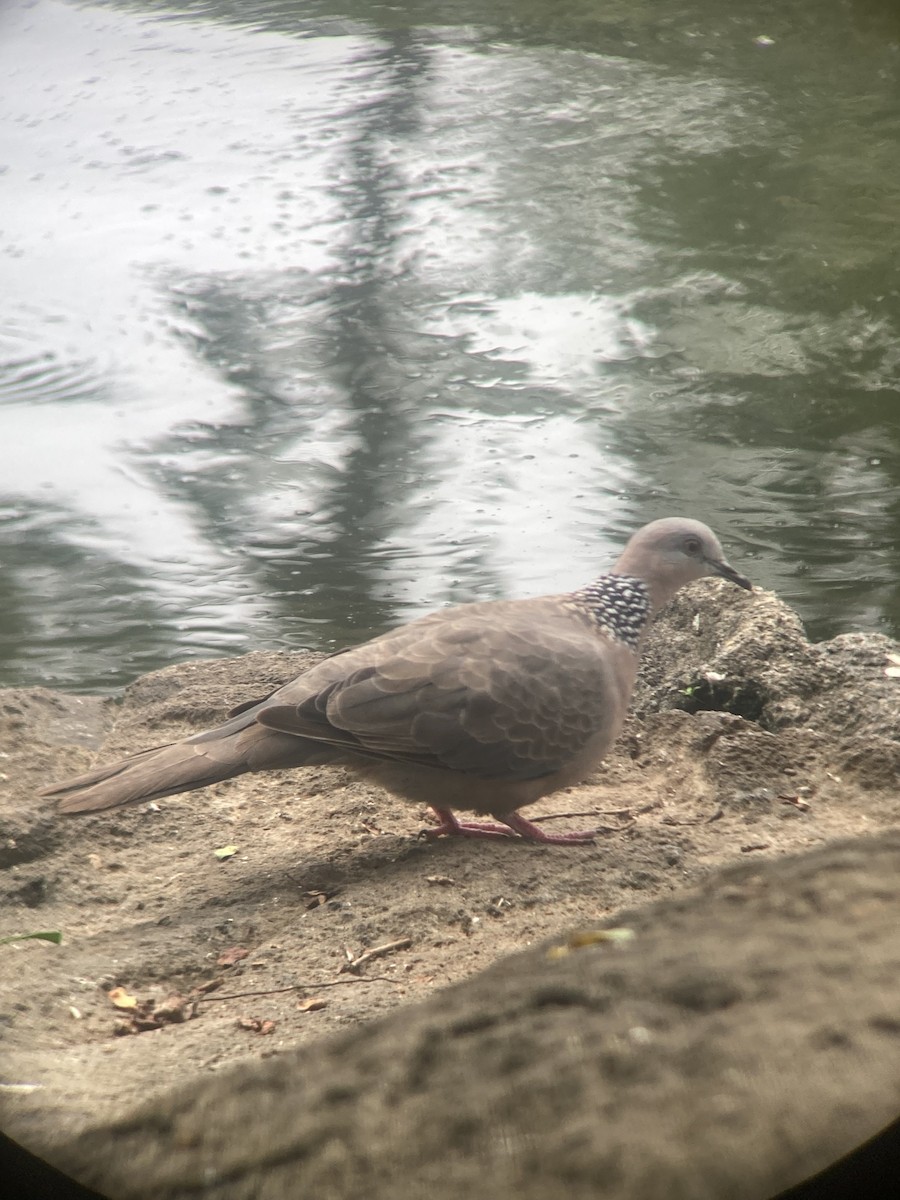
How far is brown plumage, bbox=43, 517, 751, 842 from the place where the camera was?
7.68 ft

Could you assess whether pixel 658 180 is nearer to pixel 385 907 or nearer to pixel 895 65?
pixel 895 65

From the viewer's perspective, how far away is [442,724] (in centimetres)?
239

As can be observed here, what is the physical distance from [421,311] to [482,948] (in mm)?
3538

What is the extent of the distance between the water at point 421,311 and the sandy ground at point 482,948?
0.71 metres

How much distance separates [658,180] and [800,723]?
3.12 m

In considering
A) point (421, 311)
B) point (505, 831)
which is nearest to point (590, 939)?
point (505, 831)

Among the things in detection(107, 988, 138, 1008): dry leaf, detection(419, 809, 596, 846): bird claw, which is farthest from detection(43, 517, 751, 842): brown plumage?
detection(107, 988, 138, 1008): dry leaf

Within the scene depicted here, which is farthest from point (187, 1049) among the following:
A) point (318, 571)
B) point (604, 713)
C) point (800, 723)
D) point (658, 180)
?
point (658, 180)

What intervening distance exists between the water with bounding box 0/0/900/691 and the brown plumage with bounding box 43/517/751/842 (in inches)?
46.3

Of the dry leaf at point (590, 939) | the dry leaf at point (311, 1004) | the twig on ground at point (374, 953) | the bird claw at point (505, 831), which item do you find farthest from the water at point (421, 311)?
the dry leaf at point (590, 939)

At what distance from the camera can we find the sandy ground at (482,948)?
0.69 metres

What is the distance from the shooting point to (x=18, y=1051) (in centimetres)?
129

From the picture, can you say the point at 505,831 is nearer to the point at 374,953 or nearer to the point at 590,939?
the point at 374,953

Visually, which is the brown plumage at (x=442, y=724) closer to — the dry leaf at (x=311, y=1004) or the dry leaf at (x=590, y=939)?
the dry leaf at (x=311, y=1004)
